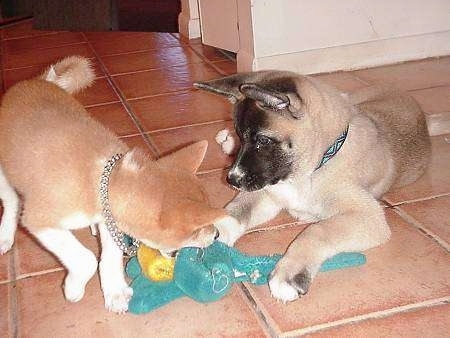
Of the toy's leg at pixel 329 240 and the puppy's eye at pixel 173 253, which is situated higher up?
the puppy's eye at pixel 173 253

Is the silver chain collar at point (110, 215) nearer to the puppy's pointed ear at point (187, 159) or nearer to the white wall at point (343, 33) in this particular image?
the puppy's pointed ear at point (187, 159)

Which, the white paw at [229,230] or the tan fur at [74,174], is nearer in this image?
the tan fur at [74,174]

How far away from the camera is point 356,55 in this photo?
3688mm

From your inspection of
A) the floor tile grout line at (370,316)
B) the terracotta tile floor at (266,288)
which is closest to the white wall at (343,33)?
the terracotta tile floor at (266,288)

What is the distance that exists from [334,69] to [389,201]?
5.52 feet

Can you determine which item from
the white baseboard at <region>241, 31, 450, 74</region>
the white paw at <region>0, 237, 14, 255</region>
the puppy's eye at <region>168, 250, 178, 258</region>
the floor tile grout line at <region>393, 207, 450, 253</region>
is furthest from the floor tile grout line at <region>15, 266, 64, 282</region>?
the white baseboard at <region>241, 31, 450, 74</region>

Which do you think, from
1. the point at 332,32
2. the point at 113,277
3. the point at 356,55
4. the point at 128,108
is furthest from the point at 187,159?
the point at 356,55

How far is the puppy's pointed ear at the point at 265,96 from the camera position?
1.61 metres

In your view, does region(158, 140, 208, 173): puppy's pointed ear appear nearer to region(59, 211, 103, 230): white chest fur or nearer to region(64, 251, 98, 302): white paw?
region(59, 211, 103, 230): white chest fur

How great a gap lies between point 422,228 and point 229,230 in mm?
647

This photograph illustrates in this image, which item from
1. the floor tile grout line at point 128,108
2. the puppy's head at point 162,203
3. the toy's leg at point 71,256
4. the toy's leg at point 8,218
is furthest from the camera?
the floor tile grout line at point 128,108

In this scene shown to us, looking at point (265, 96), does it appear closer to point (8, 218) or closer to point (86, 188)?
point (86, 188)

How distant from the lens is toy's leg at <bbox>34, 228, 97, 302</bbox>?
162 centimetres

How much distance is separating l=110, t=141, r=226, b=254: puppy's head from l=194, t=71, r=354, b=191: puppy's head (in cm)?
26
